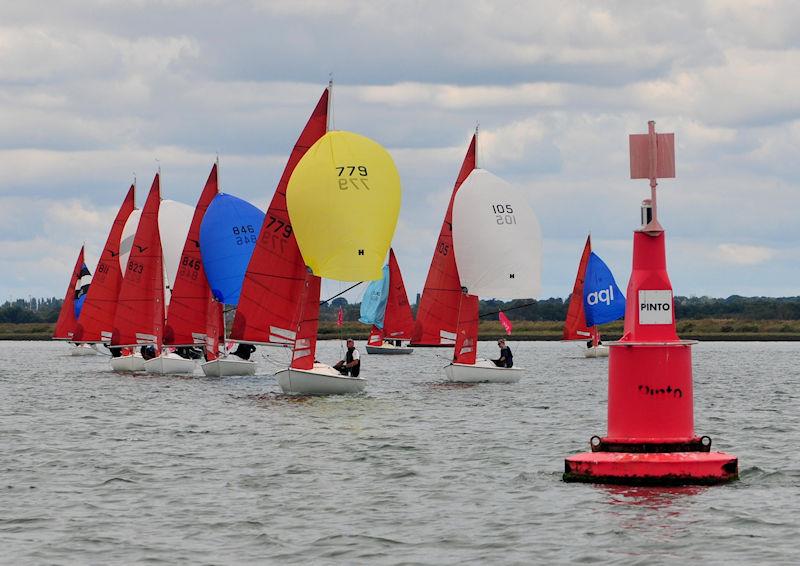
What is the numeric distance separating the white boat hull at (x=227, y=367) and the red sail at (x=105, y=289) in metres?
17.1

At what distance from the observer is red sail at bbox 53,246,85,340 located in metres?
101

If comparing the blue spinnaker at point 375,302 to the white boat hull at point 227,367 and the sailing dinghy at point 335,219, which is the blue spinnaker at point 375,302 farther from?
the sailing dinghy at point 335,219

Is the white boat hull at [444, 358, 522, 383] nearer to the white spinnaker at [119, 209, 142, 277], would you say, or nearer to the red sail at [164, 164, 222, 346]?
the red sail at [164, 164, 222, 346]

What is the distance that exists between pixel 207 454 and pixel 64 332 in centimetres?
7735

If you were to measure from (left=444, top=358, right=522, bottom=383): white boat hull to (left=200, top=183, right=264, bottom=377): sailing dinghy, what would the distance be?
34.6 ft

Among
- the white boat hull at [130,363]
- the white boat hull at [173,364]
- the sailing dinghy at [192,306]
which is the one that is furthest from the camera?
the white boat hull at [130,363]

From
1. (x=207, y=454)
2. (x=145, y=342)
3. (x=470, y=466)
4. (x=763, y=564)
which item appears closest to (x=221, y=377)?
(x=145, y=342)

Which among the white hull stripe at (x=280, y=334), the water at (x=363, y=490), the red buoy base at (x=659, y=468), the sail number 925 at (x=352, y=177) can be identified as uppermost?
the sail number 925 at (x=352, y=177)

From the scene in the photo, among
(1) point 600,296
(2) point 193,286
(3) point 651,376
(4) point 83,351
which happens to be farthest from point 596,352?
(3) point 651,376

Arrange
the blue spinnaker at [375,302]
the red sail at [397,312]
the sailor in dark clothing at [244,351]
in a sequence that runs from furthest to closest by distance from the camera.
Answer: the blue spinnaker at [375,302] < the red sail at [397,312] < the sailor in dark clothing at [244,351]

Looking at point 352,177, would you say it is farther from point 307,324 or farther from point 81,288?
point 81,288

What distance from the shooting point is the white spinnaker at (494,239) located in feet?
173

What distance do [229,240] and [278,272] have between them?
1287 cm

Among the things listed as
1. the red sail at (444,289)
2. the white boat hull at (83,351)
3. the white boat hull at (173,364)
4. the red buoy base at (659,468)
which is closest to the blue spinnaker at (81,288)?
the white boat hull at (83,351)
